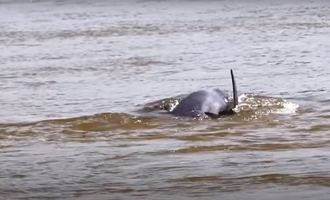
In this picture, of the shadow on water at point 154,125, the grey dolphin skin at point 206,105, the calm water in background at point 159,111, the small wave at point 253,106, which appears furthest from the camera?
the small wave at point 253,106

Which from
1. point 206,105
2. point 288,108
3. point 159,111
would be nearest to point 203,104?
point 206,105

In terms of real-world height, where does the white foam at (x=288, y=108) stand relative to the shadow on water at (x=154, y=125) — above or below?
below

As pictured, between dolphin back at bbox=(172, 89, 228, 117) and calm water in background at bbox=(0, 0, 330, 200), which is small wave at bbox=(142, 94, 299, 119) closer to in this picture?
calm water in background at bbox=(0, 0, 330, 200)

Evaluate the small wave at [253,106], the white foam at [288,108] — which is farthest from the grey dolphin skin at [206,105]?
the white foam at [288,108]

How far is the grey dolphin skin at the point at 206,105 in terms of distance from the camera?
9148mm

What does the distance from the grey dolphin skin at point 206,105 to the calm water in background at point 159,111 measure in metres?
0.15

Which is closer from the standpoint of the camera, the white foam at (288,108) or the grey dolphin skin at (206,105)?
the grey dolphin skin at (206,105)

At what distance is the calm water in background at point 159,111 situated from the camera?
6.44m

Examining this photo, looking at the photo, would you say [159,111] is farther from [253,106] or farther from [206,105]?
[253,106]

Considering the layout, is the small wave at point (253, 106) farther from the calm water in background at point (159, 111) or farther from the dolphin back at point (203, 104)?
the dolphin back at point (203, 104)

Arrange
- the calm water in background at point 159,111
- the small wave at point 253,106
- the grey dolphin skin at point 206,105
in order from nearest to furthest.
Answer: the calm water in background at point 159,111
the grey dolphin skin at point 206,105
the small wave at point 253,106

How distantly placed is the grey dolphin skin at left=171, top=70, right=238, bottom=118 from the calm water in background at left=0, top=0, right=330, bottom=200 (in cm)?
15

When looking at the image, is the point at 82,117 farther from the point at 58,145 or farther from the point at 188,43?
the point at 188,43

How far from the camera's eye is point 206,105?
9281 mm
